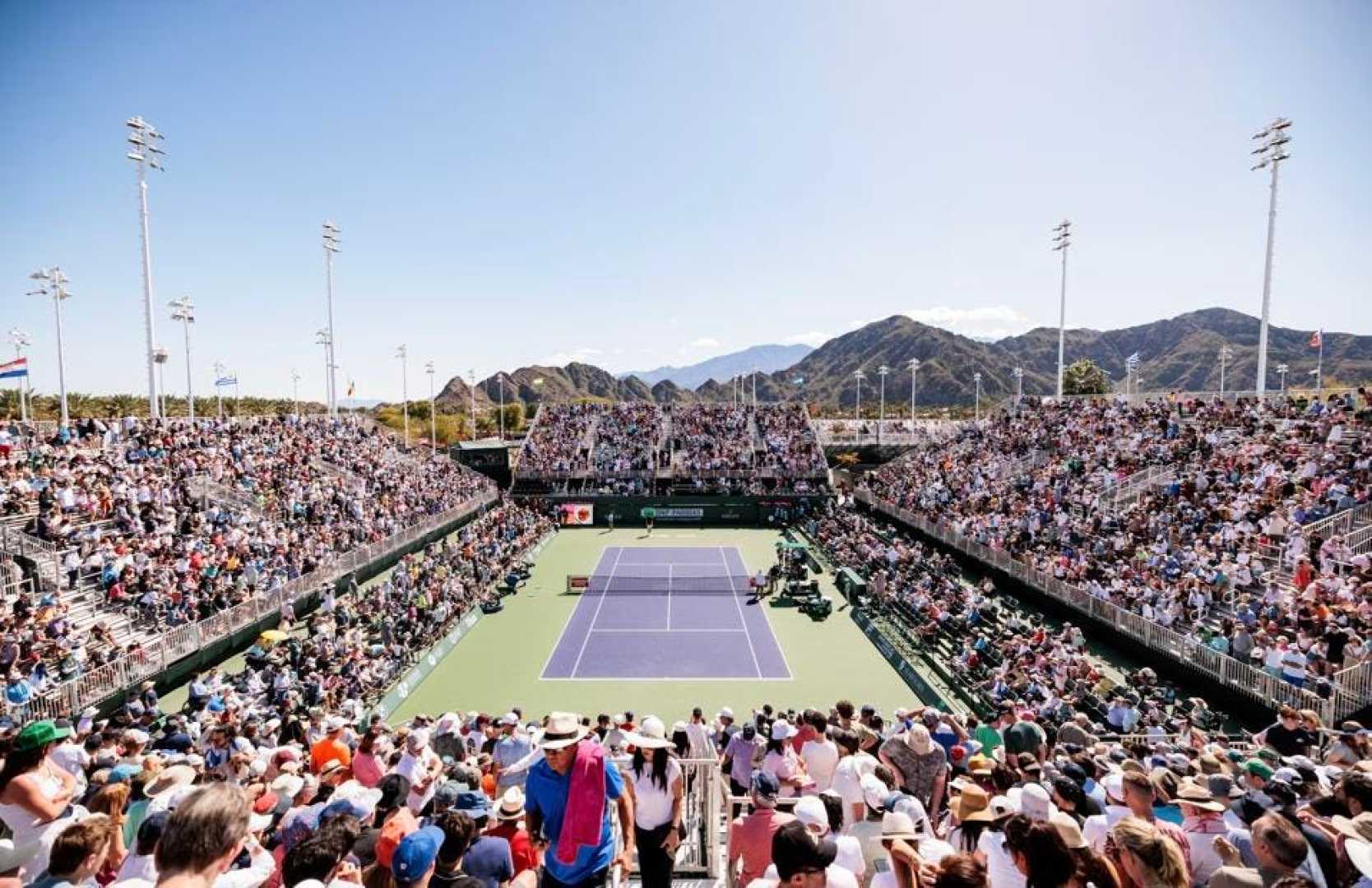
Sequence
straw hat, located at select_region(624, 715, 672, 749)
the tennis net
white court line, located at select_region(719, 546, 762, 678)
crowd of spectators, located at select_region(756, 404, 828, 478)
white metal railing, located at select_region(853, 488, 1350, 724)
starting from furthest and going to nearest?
1. crowd of spectators, located at select_region(756, 404, 828, 478)
2. the tennis net
3. white court line, located at select_region(719, 546, 762, 678)
4. white metal railing, located at select_region(853, 488, 1350, 724)
5. straw hat, located at select_region(624, 715, 672, 749)

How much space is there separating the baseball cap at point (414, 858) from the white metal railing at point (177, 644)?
12.9 metres

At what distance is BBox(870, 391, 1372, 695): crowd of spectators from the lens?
42.5ft

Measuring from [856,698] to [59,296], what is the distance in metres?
40.3

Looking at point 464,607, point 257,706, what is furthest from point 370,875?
point 464,607

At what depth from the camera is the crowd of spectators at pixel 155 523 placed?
1406 centimetres

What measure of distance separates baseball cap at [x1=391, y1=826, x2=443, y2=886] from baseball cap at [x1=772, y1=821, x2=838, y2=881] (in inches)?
65.6

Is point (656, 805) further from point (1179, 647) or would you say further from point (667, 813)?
point (1179, 647)

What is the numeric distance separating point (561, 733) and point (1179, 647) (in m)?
15.1

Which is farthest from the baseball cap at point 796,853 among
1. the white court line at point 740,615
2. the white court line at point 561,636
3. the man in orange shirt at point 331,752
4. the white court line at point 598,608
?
the white court line at point 561,636

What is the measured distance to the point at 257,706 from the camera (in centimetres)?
1230

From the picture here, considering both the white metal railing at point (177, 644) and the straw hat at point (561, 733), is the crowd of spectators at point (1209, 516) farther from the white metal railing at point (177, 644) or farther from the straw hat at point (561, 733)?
the white metal railing at point (177, 644)

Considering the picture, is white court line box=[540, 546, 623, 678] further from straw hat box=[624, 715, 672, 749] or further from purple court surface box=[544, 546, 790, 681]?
straw hat box=[624, 715, 672, 749]

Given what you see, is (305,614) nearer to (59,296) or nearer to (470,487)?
(470,487)

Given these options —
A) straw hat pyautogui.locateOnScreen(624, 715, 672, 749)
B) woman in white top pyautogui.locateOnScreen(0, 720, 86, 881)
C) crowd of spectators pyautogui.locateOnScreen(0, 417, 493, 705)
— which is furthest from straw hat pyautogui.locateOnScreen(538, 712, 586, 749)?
crowd of spectators pyautogui.locateOnScreen(0, 417, 493, 705)
